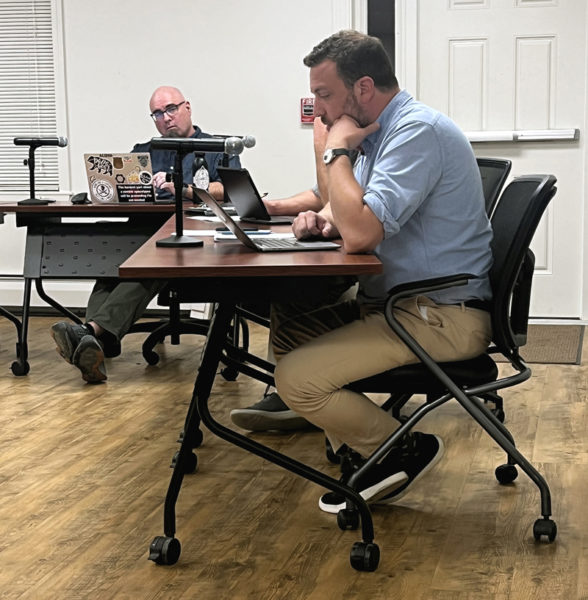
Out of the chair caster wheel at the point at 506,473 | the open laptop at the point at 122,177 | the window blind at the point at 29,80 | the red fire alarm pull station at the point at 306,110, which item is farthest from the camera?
the window blind at the point at 29,80

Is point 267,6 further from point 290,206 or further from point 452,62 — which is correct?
point 290,206

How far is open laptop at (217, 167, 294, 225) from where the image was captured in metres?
2.96

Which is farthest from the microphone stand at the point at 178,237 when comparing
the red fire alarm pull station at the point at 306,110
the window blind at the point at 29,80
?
the window blind at the point at 29,80

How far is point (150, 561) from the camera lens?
7.50ft

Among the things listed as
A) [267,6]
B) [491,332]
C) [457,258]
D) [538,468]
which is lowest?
[538,468]

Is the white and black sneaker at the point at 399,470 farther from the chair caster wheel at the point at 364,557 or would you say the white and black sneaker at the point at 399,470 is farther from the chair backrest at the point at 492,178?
the chair backrest at the point at 492,178

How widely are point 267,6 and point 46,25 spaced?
4.36 ft

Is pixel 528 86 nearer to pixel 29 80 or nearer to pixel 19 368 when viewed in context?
pixel 29 80

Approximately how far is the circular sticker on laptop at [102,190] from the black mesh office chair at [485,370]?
2149 mm

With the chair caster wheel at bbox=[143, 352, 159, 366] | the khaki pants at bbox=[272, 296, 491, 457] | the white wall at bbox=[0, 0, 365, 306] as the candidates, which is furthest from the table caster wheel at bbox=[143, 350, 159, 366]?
the khaki pants at bbox=[272, 296, 491, 457]

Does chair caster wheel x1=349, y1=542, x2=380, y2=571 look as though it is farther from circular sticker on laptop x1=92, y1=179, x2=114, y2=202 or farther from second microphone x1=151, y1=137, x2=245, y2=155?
circular sticker on laptop x1=92, y1=179, x2=114, y2=202

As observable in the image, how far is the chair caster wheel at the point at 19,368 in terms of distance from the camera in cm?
429

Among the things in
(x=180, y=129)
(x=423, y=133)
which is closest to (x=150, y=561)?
(x=423, y=133)

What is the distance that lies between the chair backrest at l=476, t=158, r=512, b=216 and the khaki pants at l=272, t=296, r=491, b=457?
59cm
